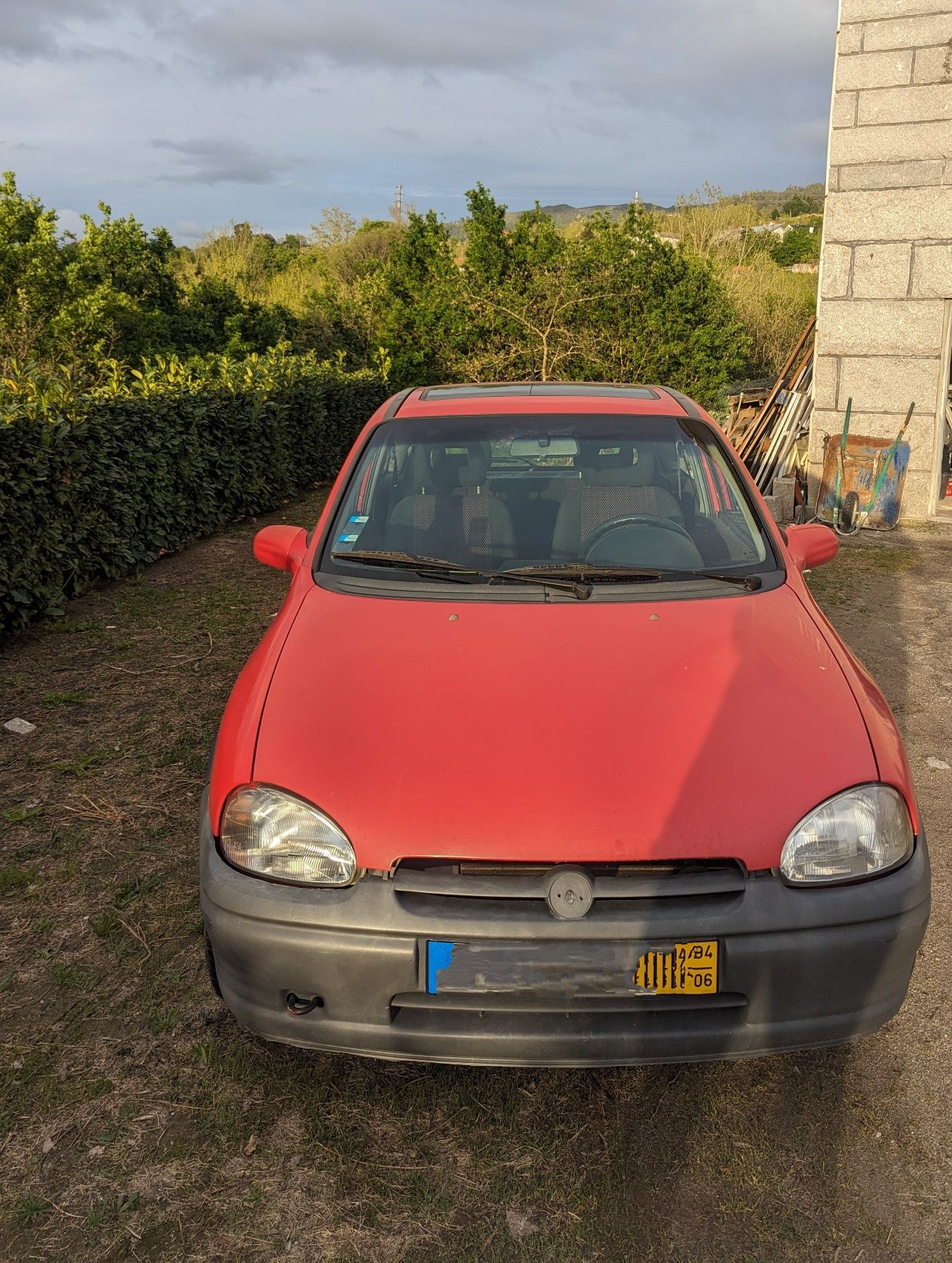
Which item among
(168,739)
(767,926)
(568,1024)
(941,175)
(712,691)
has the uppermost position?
(941,175)

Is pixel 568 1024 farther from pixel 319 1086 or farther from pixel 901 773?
pixel 901 773

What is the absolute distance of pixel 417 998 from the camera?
214 centimetres

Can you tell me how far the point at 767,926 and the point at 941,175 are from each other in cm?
955

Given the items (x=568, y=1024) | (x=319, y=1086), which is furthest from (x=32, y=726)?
(x=568, y=1024)

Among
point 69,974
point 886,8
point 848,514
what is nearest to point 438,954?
point 69,974

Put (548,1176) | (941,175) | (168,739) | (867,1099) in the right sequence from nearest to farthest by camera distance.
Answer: (548,1176) → (867,1099) → (168,739) → (941,175)

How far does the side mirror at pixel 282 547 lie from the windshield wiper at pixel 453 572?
1.08 feet

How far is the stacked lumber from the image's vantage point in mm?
11336

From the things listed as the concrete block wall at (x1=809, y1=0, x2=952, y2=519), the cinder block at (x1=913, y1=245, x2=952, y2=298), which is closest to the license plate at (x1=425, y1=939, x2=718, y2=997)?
the concrete block wall at (x1=809, y1=0, x2=952, y2=519)

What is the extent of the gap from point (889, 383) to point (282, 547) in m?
8.32

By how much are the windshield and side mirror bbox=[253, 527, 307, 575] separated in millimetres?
203

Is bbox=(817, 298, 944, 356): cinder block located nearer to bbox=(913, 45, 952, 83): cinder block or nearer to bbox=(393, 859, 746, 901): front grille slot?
bbox=(913, 45, 952, 83): cinder block

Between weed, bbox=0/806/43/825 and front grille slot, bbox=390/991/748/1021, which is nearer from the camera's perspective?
front grille slot, bbox=390/991/748/1021

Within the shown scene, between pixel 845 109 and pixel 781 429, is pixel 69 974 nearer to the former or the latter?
pixel 845 109
